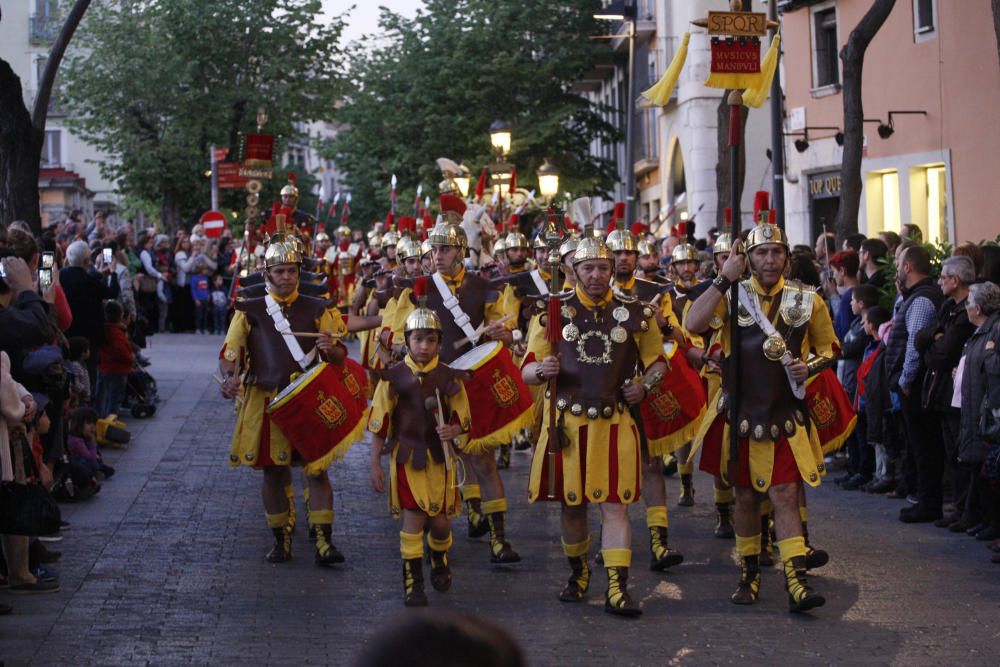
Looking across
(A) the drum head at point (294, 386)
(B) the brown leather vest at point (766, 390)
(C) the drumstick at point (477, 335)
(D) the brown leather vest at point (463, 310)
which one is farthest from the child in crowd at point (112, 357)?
(B) the brown leather vest at point (766, 390)

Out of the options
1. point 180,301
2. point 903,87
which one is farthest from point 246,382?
point 180,301

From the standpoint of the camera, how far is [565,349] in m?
9.07

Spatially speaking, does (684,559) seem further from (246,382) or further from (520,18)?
(520,18)

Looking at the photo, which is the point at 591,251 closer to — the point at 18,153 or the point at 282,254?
the point at 282,254

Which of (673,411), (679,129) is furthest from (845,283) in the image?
(679,129)

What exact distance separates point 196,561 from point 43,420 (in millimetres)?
1357

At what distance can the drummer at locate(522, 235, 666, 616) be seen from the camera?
29.3 feet

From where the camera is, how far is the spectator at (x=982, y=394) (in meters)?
10.4

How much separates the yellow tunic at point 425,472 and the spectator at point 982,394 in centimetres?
324

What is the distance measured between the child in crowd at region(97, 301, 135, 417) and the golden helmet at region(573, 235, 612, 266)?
8.90 metres

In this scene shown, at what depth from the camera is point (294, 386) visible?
10.3m

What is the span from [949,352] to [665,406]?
87.1 inches

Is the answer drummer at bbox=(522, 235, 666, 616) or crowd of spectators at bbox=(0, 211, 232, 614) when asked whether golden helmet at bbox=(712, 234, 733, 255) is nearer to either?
drummer at bbox=(522, 235, 666, 616)

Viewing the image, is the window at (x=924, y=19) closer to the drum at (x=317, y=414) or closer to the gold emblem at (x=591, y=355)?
the drum at (x=317, y=414)
